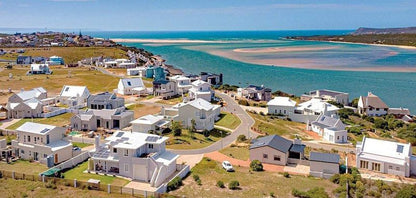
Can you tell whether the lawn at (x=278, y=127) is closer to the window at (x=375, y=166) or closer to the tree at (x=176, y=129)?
the tree at (x=176, y=129)

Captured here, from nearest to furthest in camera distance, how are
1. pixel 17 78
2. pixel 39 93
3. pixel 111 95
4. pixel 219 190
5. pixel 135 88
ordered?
1. pixel 219 190
2. pixel 111 95
3. pixel 39 93
4. pixel 135 88
5. pixel 17 78

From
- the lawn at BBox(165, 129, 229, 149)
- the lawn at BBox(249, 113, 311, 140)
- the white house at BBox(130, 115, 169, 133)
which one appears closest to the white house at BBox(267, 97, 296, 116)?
the lawn at BBox(249, 113, 311, 140)

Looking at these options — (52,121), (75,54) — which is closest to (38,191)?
(52,121)

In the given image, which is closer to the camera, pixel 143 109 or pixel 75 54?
pixel 143 109

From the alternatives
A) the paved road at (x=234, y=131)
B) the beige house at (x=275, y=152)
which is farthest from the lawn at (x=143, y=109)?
the beige house at (x=275, y=152)

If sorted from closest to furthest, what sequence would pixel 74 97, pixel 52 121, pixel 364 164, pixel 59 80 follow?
pixel 364 164
pixel 52 121
pixel 74 97
pixel 59 80

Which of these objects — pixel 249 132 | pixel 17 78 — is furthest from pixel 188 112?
pixel 17 78

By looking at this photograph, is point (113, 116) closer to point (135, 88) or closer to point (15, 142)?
point (15, 142)

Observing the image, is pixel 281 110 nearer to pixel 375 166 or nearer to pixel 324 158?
pixel 375 166
